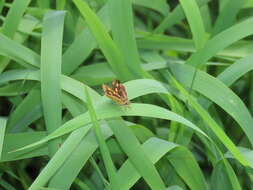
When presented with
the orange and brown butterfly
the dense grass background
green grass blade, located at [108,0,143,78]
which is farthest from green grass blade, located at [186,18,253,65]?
the orange and brown butterfly

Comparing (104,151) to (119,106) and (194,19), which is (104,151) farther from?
(194,19)

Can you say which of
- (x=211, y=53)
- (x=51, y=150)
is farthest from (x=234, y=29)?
(x=51, y=150)

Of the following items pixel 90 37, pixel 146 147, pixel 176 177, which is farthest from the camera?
pixel 90 37

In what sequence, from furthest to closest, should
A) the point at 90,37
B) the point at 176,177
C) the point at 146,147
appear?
the point at 90,37 → the point at 176,177 → the point at 146,147

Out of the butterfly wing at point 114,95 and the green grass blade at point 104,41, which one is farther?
the green grass blade at point 104,41

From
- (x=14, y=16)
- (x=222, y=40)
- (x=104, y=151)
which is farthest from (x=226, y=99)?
(x=14, y=16)

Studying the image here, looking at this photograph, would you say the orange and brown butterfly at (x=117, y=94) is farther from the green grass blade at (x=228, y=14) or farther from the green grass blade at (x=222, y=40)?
the green grass blade at (x=228, y=14)

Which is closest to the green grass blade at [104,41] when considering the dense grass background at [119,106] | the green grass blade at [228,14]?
the dense grass background at [119,106]

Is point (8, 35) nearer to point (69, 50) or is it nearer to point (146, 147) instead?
point (69, 50)
